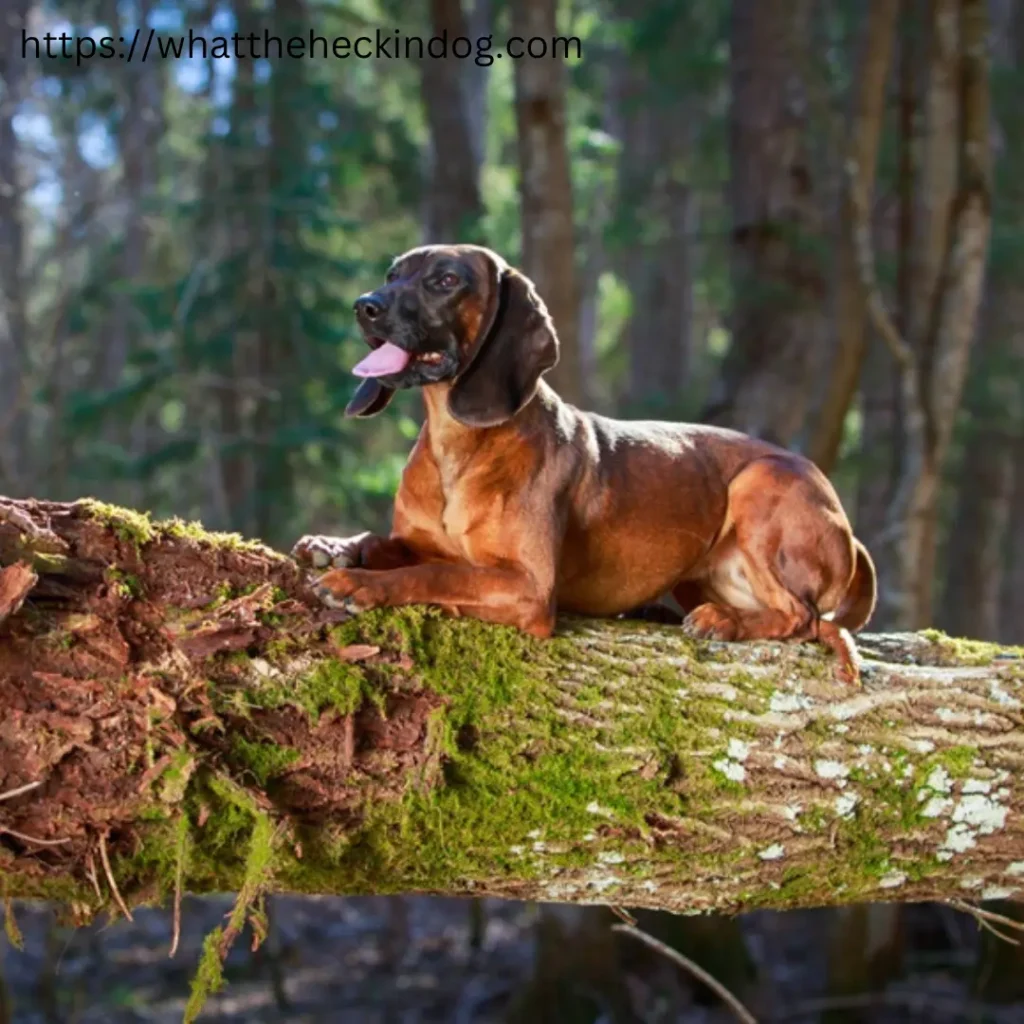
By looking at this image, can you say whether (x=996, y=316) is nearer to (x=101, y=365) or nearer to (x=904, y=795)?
(x=904, y=795)

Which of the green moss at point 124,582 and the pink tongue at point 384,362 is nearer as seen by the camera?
the green moss at point 124,582

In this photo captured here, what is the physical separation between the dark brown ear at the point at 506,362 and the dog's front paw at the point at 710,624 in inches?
35.1

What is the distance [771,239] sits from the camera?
361 inches

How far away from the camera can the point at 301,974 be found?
1080 cm

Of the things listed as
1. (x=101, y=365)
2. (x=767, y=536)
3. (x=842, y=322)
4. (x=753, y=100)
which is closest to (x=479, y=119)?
(x=101, y=365)

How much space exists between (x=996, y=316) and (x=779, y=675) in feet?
→ 42.6

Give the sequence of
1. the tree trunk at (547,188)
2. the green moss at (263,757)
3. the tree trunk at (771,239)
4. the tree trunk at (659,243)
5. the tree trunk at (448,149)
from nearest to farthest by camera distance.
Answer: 1. the green moss at (263,757)
2. the tree trunk at (547,188)
3. the tree trunk at (771,239)
4. the tree trunk at (448,149)
5. the tree trunk at (659,243)

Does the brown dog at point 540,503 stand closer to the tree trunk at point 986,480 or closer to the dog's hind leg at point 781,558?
the dog's hind leg at point 781,558

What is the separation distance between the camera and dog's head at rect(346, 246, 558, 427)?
136 inches

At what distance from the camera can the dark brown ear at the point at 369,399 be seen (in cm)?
375

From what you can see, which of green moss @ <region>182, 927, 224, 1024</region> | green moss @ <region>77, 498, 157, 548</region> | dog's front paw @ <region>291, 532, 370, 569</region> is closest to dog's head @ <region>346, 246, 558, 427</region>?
dog's front paw @ <region>291, 532, 370, 569</region>

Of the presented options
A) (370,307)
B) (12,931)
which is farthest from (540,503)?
(12,931)

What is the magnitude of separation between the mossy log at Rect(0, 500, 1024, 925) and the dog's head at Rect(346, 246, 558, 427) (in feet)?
2.14

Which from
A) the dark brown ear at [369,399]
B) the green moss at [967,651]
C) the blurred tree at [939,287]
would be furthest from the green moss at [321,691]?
the blurred tree at [939,287]
